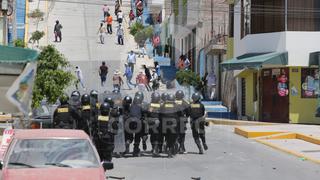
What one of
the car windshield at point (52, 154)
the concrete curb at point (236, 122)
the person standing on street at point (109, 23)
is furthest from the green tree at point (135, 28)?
the car windshield at point (52, 154)

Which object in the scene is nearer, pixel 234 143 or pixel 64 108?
pixel 64 108

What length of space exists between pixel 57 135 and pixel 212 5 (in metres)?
31.0

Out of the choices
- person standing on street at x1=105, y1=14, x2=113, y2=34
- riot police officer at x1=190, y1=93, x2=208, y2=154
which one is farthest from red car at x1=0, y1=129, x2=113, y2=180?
person standing on street at x1=105, y1=14, x2=113, y2=34

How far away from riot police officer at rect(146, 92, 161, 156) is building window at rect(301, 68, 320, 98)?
35.9ft

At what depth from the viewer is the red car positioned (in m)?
8.51

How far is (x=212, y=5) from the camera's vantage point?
39.7 meters

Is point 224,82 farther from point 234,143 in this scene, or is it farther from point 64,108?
point 64,108

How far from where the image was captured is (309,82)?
26.4m

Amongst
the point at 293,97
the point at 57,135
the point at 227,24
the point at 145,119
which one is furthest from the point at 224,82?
the point at 57,135

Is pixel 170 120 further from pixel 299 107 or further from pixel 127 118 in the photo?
pixel 299 107

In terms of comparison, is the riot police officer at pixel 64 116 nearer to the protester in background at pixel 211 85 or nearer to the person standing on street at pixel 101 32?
the protester in background at pixel 211 85

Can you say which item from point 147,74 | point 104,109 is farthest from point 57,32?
point 104,109

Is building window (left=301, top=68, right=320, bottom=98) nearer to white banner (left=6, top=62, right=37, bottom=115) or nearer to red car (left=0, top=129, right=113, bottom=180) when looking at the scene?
white banner (left=6, top=62, right=37, bottom=115)

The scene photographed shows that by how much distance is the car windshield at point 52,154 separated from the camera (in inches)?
349
